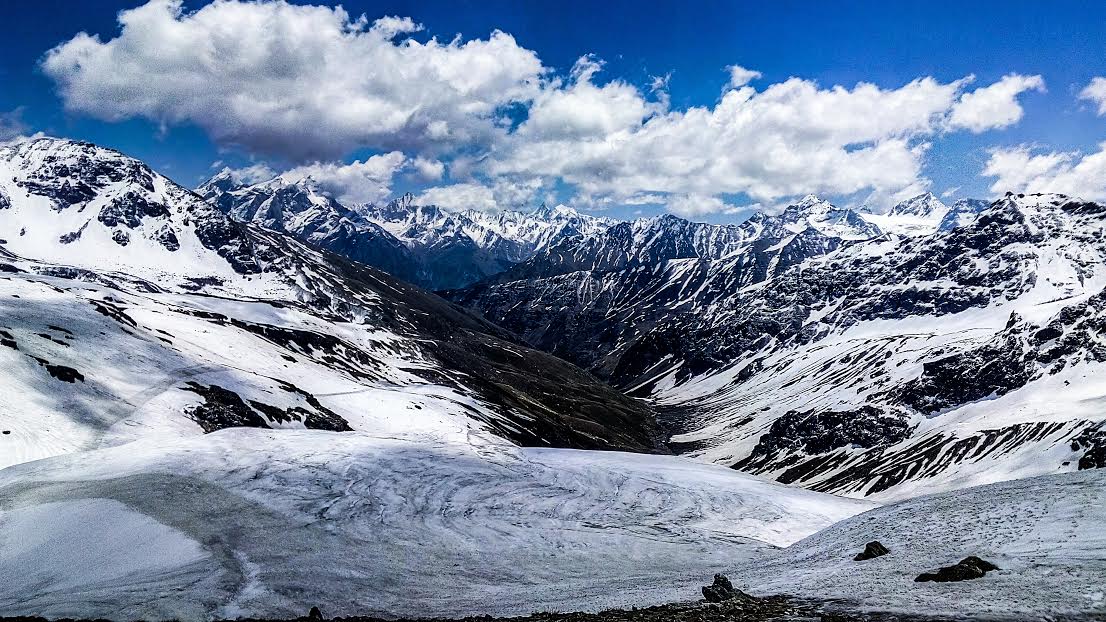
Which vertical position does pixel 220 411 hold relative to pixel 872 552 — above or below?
above

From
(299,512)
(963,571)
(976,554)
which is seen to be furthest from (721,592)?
(299,512)

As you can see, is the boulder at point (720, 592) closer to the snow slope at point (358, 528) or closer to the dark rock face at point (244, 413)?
the snow slope at point (358, 528)

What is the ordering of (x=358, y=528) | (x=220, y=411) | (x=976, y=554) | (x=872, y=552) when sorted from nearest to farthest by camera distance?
(x=976, y=554)
(x=872, y=552)
(x=358, y=528)
(x=220, y=411)

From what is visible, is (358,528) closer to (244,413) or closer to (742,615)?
(742,615)

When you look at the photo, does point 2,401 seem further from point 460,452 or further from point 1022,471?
point 1022,471

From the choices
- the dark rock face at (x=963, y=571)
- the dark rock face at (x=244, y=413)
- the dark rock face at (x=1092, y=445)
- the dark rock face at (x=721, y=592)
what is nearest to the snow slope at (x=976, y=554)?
the dark rock face at (x=963, y=571)

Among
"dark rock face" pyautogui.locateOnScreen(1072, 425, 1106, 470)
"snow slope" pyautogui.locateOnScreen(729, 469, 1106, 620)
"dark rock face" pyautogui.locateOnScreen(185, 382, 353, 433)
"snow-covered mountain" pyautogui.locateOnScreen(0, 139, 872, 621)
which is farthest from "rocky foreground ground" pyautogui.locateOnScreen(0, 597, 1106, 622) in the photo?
"dark rock face" pyautogui.locateOnScreen(1072, 425, 1106, 470)
